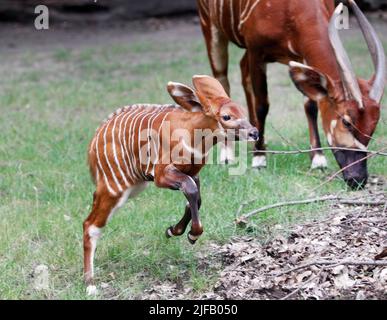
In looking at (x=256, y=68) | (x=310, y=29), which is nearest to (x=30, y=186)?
(x=256, y=68)

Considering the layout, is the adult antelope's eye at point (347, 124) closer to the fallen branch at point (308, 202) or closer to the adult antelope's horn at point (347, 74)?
the adult antelope's horn at point (347, 74)

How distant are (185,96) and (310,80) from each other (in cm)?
177

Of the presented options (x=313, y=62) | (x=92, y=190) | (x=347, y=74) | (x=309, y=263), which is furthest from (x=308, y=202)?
(x=92, y=190)

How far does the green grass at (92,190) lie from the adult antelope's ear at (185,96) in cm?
90

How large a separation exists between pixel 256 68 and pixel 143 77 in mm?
3727

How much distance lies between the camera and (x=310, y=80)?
19.1 feet

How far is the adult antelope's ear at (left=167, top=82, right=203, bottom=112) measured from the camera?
4.24m

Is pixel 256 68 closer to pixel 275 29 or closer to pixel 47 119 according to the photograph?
pixel 275 29

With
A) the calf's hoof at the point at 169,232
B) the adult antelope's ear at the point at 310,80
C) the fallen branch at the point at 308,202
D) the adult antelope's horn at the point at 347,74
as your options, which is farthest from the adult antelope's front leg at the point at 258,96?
the calf's hoof at the point at 169,232

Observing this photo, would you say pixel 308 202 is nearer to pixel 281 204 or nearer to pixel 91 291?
pixel 281 204

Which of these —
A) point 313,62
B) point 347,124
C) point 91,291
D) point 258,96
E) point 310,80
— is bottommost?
point 91,291

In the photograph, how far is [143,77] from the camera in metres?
10.2

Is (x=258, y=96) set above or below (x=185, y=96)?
below

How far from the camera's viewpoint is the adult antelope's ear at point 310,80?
5.74 m
